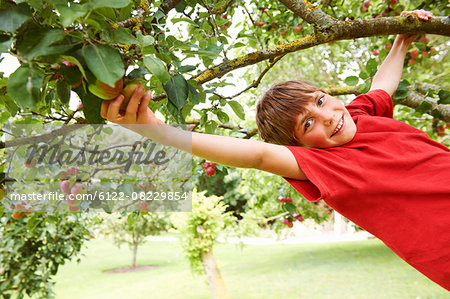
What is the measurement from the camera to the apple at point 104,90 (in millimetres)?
638

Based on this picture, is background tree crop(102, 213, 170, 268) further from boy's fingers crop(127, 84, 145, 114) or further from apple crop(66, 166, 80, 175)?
boy's fingers crop(127, 84, 145, 114)

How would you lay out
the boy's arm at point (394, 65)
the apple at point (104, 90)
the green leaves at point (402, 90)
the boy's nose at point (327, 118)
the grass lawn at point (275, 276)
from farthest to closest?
the grass lawn at point (275, 276), the green leaves at point (402, 90), the boy's arm at point (394, 65), the boy's nose at point (327, 118), the apple at point (104, 90)

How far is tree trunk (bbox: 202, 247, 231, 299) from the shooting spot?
691cm

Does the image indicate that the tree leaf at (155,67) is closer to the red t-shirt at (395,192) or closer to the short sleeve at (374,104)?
the red t-shirt at (395,192)

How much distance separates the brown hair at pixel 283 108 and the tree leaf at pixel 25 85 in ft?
2.48

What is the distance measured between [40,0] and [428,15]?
1.38 meters

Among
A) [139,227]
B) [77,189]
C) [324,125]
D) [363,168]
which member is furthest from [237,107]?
[139,227]

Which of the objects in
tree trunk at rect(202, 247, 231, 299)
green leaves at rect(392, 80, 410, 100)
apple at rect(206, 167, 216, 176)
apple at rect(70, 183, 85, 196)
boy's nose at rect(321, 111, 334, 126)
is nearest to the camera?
boy's nose at rect(321, 111, 334, 126)

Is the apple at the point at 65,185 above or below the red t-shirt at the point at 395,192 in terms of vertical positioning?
above

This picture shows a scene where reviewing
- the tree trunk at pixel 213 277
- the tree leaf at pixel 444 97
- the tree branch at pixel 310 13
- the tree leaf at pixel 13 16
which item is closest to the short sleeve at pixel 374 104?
the tree branch at pixel 310 13

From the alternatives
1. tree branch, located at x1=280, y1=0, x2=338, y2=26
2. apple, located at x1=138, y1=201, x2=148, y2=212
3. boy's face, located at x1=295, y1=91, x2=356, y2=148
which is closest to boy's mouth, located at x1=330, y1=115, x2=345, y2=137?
boy's face, located at x1=295, y1=91, x2=356, y2=148

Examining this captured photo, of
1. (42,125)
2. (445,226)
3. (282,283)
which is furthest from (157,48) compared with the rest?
(282,283)

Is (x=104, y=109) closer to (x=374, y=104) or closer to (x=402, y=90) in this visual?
(x=374, y=104)

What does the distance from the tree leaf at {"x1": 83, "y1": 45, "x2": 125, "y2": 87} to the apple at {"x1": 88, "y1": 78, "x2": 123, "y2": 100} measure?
58 millimetres
